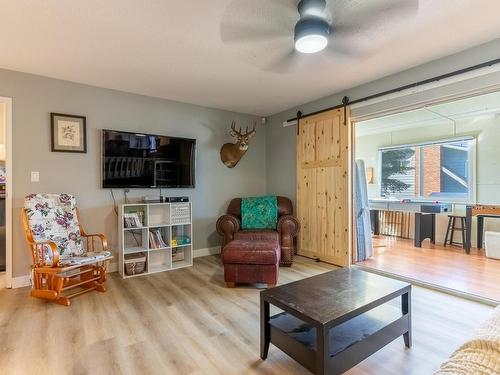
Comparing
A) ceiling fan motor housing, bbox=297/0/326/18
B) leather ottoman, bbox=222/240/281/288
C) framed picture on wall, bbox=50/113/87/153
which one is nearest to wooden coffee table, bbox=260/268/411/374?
leather ottoman, bbox=222/240/281/288

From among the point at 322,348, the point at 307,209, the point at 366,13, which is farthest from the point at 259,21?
the point at 307,209

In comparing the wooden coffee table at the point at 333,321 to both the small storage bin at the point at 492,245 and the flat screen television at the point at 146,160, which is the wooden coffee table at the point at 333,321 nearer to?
the flat screen television at the point at 146,160

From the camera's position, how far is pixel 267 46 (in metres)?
2.03

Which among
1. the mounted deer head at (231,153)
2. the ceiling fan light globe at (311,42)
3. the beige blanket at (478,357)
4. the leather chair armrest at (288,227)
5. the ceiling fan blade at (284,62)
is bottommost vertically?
the leather chair armrest at (288,227)

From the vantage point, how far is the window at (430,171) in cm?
510

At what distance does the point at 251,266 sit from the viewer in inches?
119

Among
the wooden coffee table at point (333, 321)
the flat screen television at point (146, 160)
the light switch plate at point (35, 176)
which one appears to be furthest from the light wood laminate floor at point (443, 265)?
the light switch plate at point (35, 176)

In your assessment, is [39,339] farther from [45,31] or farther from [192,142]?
[192,142]

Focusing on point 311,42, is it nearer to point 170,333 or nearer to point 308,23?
point 308,23

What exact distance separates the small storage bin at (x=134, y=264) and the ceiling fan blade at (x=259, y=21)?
2860mm

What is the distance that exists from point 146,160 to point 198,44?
192 cm

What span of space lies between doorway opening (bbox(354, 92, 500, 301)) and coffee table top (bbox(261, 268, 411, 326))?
1603 millimetres

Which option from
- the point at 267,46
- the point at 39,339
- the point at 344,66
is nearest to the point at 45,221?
the point at 39,339

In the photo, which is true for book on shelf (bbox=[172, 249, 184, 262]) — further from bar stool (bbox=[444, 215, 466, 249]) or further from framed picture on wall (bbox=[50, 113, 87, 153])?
bar stool (bbox=[444, 215, 466, 249])
